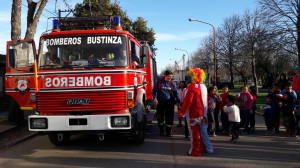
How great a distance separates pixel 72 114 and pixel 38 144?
7.59 feet

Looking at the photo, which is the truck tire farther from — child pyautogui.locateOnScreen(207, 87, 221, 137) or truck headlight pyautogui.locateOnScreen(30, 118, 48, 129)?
child pyautogui.locateOnScreen(207, 87, 221, 137)

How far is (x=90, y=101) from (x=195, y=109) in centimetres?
221

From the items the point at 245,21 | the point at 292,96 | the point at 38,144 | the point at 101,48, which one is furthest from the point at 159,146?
the point at 245,21

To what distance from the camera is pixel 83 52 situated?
250 inches

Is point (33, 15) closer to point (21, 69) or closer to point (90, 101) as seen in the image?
point (21, 69)

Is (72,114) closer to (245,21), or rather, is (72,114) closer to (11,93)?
(11,93)

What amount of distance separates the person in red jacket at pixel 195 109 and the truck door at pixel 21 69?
333 centimetres

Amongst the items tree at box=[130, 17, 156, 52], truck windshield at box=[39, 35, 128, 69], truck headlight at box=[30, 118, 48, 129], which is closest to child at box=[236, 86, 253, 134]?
truck windshield at box=[39, 35, 128, 69]

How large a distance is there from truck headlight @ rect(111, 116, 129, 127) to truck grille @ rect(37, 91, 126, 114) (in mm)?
231

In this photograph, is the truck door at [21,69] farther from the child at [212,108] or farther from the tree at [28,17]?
the child at [212,108]

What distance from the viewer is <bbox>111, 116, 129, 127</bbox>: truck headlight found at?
5.86 m

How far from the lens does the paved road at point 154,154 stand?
5.58 m

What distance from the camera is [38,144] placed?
7715 mm

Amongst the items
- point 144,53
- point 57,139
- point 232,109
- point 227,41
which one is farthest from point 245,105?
point 227,41
